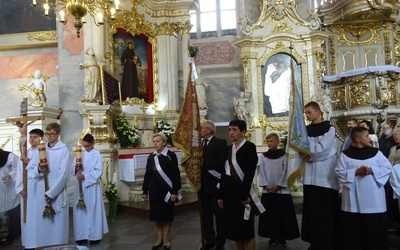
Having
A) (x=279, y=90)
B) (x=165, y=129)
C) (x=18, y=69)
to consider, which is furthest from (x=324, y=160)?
(x=18, y=69)

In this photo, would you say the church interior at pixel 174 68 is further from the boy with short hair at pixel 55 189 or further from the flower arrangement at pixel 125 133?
the boy with short hair at pixel 55 189

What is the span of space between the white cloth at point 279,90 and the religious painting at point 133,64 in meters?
3.85

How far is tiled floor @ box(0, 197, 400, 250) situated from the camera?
16.6 feet

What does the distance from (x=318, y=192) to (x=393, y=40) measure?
419 inches

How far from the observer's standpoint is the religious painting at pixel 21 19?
10203 mm

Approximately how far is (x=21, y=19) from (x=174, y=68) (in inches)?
172

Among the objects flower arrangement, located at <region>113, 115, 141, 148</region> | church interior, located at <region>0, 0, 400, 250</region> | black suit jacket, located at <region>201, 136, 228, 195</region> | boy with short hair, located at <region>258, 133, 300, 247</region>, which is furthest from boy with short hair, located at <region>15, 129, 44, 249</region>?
flower arrangement, located at <region>113, 115, 141, 148</region>

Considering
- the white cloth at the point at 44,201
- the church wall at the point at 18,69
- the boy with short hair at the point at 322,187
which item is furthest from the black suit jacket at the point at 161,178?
the church wall at the point at 18,69

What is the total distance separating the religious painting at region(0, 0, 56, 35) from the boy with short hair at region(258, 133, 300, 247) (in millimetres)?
7660

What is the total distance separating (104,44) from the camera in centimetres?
932

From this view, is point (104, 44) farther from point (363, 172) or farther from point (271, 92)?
point (363, 172)

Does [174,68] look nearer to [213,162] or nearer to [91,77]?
[91,77]

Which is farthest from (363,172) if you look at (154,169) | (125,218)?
(125,218)

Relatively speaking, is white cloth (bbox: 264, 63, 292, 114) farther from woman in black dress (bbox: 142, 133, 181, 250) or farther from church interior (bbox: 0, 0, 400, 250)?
woman in black dress (bbox: 142, 133, 181, 250)
